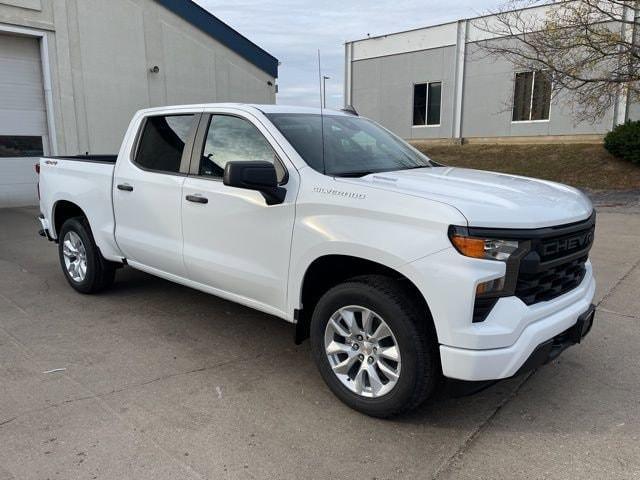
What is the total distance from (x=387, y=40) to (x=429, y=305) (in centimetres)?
2398

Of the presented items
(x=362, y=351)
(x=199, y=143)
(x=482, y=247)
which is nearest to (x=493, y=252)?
(x=482, y=247)

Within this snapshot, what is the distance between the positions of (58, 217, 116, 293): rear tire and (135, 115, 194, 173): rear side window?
1199 mm

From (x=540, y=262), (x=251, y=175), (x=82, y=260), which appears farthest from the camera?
(x=82, y=260)

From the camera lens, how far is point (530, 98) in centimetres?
2122

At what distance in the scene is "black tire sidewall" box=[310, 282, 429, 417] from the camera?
300 cm

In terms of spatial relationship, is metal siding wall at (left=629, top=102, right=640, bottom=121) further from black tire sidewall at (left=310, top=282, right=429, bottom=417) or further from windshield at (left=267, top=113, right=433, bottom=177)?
black tire sidewall at (left=310, top=282, right=429, bottom=417)

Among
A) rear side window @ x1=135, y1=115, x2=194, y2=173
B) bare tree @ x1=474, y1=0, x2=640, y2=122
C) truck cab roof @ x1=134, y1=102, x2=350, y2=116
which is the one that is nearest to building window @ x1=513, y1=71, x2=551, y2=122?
bare tree @ x1=474, y1=0, x2=640, y2=122

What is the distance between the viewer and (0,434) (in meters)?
3.09

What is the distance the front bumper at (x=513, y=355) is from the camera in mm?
2820

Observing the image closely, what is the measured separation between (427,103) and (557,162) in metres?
7.67

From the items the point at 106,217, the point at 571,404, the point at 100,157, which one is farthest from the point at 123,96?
the point at 571,404

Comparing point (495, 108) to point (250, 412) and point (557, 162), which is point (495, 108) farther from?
point (250, 412)

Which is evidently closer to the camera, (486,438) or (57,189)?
(486,438)

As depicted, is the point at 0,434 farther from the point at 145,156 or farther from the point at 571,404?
the point at 571,404
